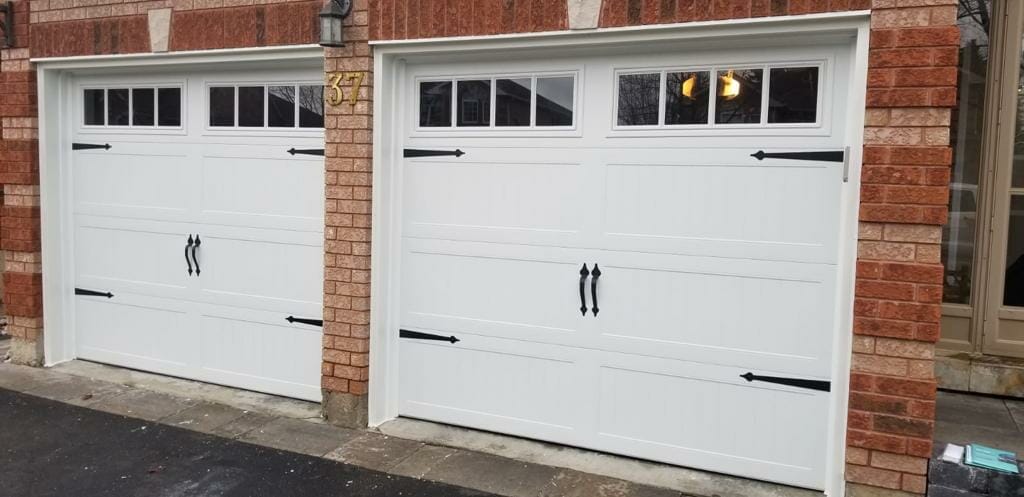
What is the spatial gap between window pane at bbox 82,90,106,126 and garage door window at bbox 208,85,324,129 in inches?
44.3

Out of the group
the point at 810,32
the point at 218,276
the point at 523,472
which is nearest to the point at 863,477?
the point at 523,472

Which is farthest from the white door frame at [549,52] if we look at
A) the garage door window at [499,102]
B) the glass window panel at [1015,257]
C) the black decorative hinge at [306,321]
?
the glass window panel at [1015,257]

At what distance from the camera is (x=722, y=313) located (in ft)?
13.8

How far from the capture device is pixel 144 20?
18.3 feet

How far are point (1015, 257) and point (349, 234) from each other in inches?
169

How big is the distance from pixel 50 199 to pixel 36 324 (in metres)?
0.96

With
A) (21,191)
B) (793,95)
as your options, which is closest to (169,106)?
(21,191)

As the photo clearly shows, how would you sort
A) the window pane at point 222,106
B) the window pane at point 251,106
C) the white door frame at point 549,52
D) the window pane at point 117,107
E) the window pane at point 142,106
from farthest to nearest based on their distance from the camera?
1. the window pane at point 117,107
2. the window pane at point 142,106
3. the window pane at point 222,106
4. the window pane at point 251,106
5. the white door frame at point 549,52

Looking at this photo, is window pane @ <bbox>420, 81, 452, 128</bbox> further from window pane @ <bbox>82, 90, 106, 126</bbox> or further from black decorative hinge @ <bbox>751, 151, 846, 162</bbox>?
window pane @ <bbox>82, 90, 106, 126</bbox>

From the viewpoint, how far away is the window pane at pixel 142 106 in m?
5.93

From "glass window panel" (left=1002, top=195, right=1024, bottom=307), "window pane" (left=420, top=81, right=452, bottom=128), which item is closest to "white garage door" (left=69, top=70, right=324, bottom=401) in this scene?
"window pane" (left=420, top=81, right=452, bottom=128)

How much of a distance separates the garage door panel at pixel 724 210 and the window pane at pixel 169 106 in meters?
3.26

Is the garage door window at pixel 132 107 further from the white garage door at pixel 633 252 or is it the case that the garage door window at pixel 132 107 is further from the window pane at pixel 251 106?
the white garage door at pixel 633 252

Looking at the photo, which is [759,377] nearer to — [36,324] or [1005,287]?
[1005,287]
